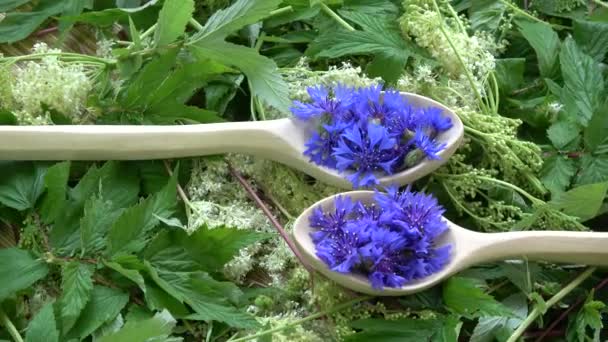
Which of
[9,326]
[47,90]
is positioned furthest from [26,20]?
[9,326]

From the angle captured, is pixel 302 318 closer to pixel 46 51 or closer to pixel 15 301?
pixel 15 301

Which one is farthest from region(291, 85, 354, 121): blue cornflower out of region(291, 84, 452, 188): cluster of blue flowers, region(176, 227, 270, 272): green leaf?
region(176, 227, 270, 272): green leaf

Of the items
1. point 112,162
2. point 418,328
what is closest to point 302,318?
point 418,328

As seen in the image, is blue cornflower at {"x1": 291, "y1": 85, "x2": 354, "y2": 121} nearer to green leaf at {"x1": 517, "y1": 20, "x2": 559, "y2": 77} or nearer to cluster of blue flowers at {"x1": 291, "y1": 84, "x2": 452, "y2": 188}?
cluster of blue flowers at {"x1": 291, "y1": 84, "x2": 452, "y2": 188}

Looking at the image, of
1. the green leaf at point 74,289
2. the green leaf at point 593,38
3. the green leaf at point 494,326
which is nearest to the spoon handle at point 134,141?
the green leaf at point 74,289

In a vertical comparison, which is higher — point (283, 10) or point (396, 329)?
point (283, 10)

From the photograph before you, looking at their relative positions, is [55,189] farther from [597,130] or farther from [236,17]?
A: [597,130]

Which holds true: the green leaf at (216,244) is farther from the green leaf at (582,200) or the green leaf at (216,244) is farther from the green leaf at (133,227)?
the green leaf at (582,200)
